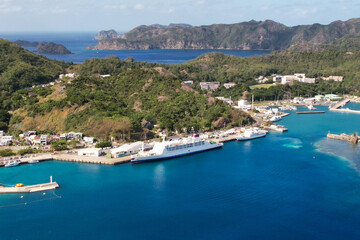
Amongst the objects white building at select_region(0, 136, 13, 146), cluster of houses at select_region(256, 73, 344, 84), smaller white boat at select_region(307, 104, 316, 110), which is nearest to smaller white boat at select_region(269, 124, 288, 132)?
smaller white boat at select_region(307, 104, 316, 110)

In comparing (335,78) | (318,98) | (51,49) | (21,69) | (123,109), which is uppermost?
(51,49)

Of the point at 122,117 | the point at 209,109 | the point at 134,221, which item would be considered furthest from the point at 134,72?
the point at 134,221

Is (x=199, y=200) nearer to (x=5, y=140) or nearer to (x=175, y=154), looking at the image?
(x=175, y=154)

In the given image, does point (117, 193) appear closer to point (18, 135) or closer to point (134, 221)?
point (134, 221)

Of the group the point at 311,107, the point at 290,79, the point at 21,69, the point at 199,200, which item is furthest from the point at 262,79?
the point at 199,200

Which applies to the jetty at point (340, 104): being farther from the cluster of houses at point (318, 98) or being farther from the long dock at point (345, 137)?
the long dock at point (345, 137)

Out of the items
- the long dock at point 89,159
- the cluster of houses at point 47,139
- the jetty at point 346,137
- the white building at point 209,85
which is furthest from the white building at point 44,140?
the white building at point 209,85
